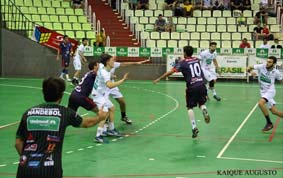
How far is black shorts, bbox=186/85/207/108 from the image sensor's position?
12.2 metres

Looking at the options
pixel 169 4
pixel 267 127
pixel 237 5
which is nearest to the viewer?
pixel 267 127

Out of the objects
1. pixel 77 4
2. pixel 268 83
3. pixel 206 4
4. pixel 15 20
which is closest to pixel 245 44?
pixel 206 4

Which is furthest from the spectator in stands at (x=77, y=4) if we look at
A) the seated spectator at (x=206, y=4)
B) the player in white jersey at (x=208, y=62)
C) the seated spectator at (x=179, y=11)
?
the player in white jersey at (x=208, y=62)

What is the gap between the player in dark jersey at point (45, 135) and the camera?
5.07 m

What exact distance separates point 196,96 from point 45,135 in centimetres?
745

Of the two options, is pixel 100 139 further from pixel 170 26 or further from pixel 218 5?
pixel 218 5

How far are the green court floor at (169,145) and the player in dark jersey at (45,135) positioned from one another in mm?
3644

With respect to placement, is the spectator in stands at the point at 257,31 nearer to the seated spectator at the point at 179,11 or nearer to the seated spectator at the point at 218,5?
the seated spectator at the point at 218,5

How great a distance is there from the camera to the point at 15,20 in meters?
Result: 29.2

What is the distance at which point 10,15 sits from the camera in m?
29.5

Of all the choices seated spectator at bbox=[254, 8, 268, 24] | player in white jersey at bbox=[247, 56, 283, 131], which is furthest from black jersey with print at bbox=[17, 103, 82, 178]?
seated spectator at bbox=[254, 8, 268, 24]

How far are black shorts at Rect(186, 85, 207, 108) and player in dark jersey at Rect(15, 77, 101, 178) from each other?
23.8 ft

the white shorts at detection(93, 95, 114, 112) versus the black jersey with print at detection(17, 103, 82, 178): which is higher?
the black jersey with print at detection(17, 103, 82, 178)

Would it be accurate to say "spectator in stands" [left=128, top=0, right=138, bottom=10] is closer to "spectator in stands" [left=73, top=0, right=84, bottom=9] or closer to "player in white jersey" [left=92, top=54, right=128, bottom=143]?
"spectator in stands" [left=73, top=0, right=84, bottom=9]
